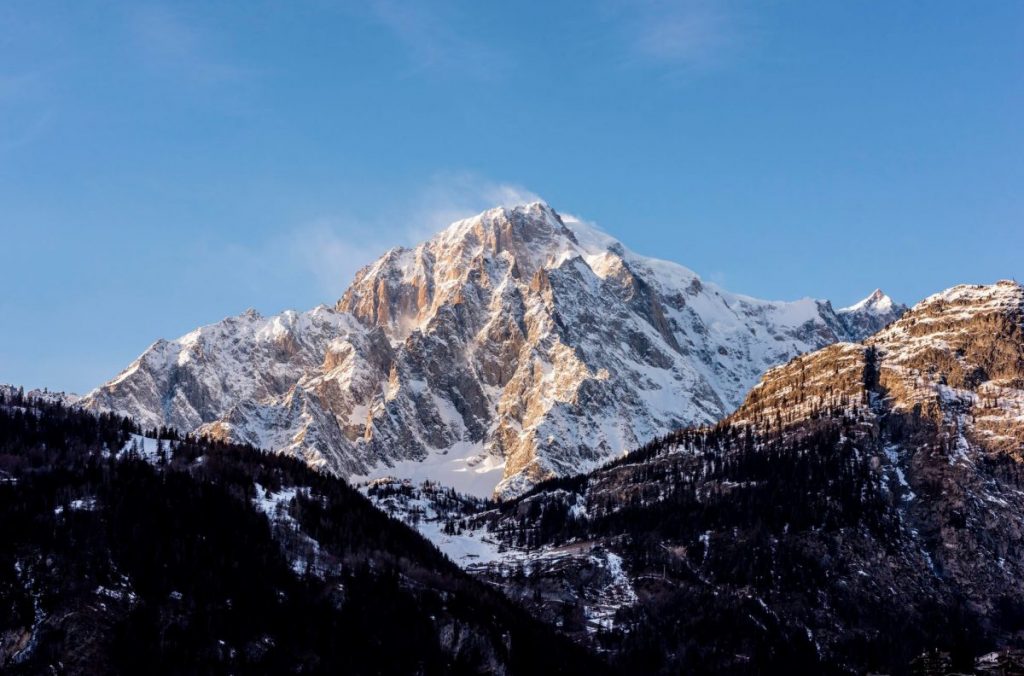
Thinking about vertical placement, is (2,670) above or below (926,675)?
above

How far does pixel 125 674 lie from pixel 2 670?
15522 mm

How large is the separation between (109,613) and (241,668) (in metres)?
20.0

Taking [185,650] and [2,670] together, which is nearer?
[2,670]

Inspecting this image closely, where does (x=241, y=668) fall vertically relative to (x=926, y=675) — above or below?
above

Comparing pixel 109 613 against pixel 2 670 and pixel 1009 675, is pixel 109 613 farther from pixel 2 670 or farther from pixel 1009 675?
pixel 1009 675

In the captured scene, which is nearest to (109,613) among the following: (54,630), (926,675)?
(54,630)

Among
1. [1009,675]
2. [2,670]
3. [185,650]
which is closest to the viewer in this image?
[1009,675]

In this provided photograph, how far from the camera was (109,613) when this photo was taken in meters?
199

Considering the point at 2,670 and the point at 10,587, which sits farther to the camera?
the point at 10,587

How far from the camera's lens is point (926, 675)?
7456 inches

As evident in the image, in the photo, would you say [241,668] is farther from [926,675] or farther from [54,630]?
[926,675]

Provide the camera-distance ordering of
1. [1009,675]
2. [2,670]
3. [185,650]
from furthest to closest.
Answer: [185,650] → [2,670] → [1009,675]

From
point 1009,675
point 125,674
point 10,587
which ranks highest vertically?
point 10,587

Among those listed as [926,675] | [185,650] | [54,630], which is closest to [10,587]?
[54,630]
